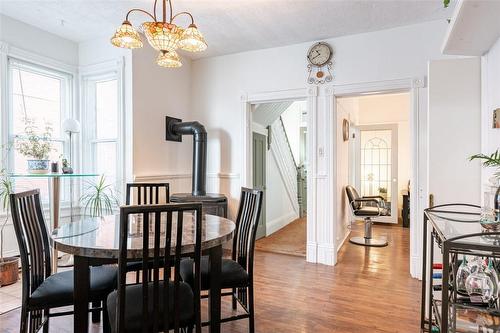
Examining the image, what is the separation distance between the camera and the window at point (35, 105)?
11.3 ft

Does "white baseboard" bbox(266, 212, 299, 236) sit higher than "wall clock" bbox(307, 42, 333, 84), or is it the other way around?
"wall clock" bbox(307, 42, 333, 84)

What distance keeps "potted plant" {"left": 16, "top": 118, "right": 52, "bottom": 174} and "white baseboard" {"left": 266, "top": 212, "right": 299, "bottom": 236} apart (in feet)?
11.3

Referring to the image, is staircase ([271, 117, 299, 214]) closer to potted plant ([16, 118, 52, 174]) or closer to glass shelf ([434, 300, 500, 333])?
potted plant ([16, 118, 52, 174])

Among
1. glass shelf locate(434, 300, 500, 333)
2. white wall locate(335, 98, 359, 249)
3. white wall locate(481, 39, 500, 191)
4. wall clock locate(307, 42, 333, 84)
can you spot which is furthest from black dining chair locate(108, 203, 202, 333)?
white wall locate(335, 98, 359, 249)

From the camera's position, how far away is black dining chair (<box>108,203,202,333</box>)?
138 cm

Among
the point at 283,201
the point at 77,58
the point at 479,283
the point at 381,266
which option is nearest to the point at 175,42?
the point at 479,283

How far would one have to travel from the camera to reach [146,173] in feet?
12.8

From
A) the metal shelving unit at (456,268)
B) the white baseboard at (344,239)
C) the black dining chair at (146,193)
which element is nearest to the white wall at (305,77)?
the white baseboard at (344,239)

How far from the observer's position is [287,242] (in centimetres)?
488

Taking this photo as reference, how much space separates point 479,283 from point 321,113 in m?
2.87

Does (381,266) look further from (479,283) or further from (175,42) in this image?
(175,42)

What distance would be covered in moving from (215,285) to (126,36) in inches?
68.2

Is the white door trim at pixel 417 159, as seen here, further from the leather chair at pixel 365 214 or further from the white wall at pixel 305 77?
the leather chair at pixel 365 214

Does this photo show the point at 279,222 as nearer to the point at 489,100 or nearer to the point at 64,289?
the point at 489,100
